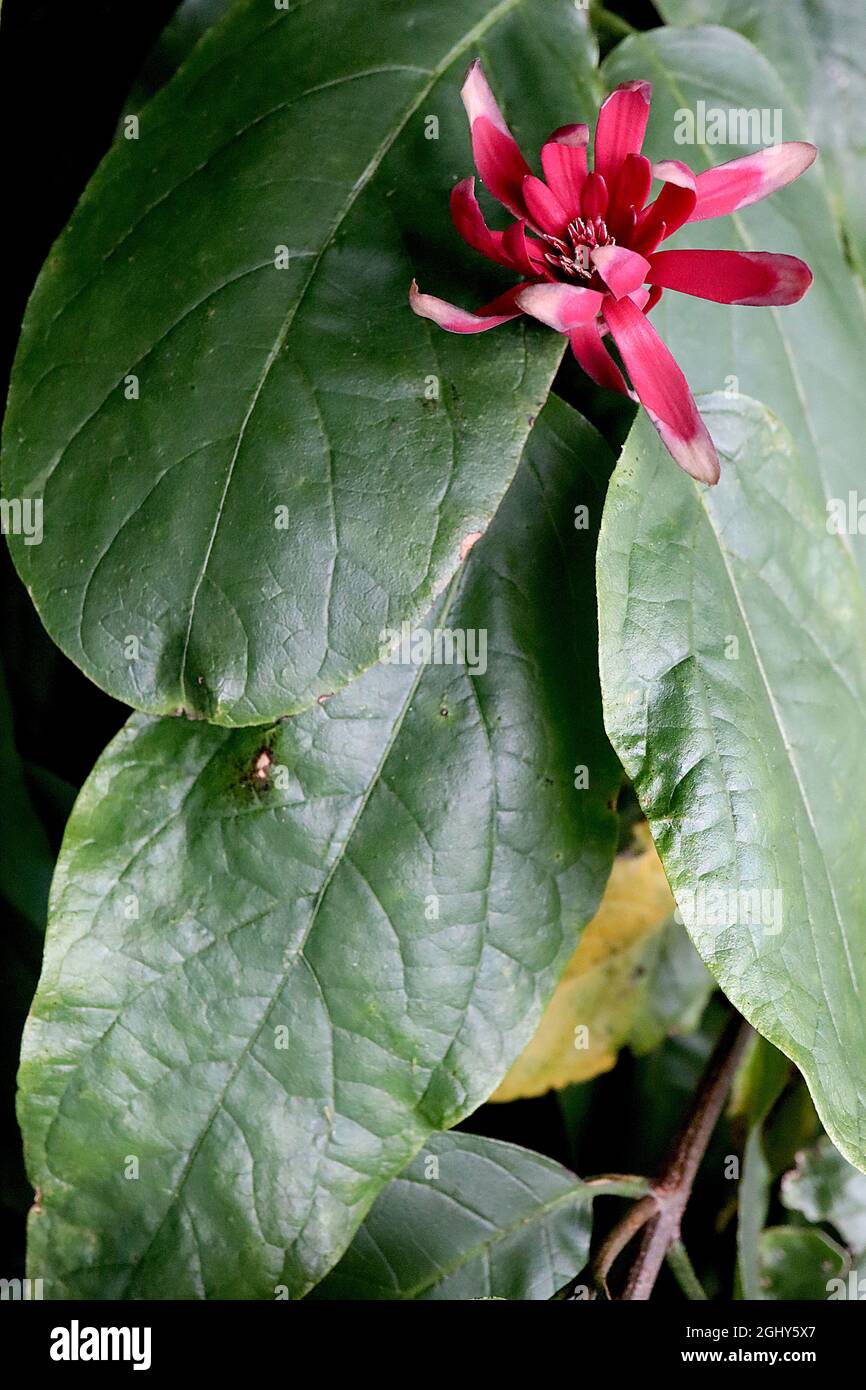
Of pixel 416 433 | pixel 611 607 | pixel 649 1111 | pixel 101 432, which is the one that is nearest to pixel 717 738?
pixel 611 607

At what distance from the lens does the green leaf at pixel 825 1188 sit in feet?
3.16

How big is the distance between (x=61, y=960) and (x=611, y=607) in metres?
0.32

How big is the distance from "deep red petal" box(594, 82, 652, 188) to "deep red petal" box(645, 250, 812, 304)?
45mm

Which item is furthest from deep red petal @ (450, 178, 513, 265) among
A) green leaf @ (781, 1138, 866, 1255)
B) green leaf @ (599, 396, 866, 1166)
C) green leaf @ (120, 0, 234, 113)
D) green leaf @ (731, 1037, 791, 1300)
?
green leaf @ (781, 1138, 866, 1255)

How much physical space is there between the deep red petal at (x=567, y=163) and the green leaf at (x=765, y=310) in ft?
0.38

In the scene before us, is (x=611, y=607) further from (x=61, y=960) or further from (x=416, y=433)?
(x=61, y=960)

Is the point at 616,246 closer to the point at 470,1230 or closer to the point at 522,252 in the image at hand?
the point at 522,252

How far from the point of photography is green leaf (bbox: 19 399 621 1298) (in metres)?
0.57

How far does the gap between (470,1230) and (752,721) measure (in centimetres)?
37

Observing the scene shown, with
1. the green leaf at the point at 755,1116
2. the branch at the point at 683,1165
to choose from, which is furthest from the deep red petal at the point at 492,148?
the green leaf at the point at 755,1116

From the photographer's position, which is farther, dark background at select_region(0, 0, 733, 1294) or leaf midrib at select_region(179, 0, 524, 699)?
dark background at select_region(0, 0, 733, 1294)

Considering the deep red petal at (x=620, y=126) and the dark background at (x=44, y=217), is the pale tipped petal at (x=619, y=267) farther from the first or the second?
the dark background at (x=44, y=217)

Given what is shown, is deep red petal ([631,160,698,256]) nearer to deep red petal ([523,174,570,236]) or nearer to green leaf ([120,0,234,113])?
deep red petal ([523,174,570,236])
